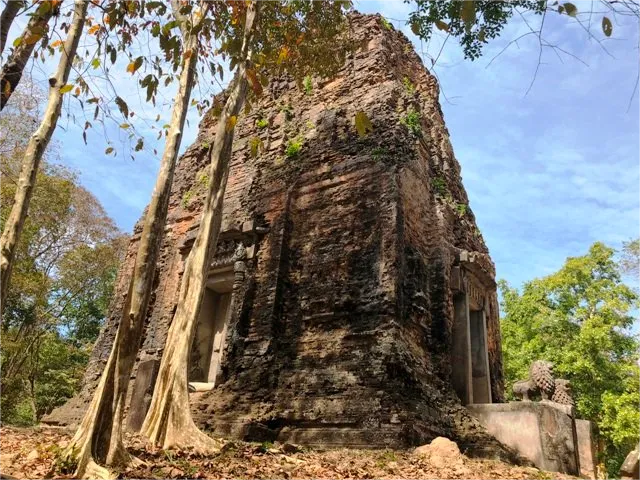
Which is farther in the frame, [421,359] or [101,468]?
[421,359]

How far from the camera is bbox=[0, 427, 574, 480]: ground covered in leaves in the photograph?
4273mm

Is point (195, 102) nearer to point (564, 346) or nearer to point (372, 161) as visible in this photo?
point (372, 161)

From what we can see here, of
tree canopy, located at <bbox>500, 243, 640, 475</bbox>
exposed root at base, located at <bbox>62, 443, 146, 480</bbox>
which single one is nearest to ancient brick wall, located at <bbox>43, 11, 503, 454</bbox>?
exposed root at base, located at <bbox>62, 443, 146, 480</bbox>

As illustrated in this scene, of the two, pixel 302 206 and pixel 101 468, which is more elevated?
pixel 302 206

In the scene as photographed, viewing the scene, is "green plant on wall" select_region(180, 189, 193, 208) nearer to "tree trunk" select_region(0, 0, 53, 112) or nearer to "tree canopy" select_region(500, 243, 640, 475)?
"tree trunk" select_region(0, 0, 53, 112)

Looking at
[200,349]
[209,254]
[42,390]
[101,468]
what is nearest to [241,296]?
[200,349]

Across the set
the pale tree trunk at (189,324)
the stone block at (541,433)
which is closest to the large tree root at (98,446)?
the pale tree trunk at (189,324)

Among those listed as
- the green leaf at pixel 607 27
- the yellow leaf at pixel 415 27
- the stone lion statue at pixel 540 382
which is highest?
the yellow leaf at pixel 415 27

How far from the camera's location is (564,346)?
20203 millimetres

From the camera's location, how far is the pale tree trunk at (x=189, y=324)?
5.38m

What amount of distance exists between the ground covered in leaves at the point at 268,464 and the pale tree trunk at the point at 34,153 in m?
1.40

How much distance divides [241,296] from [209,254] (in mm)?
3210

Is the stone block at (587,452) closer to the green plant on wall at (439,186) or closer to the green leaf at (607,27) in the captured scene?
the green plant on wall at (439,186)

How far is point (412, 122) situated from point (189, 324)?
632cm
